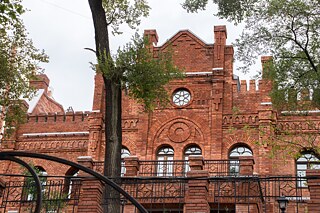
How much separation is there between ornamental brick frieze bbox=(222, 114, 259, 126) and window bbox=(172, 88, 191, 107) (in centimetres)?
196

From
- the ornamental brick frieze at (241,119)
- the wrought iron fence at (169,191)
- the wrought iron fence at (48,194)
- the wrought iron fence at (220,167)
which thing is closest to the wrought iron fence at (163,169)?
the wrought iron fence at (220,167)

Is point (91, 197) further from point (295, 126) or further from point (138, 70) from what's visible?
point (295, 126)

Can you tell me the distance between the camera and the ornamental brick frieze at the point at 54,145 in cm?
2609

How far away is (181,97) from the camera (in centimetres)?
2569

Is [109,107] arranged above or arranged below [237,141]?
below

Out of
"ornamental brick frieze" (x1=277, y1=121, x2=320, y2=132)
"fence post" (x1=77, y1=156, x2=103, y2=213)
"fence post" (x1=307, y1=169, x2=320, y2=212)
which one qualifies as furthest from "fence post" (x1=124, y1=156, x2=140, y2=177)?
"fence post" (x1=307, y1=169, x2=320, y2=212)

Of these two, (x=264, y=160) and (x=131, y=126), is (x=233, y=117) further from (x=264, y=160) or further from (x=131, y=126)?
(x=131, y=126)

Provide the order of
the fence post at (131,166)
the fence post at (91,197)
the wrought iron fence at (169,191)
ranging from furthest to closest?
1. the fence post at (131,166)
2. the fence post at (91,197)
3. the wrought iron fence at (169,191)

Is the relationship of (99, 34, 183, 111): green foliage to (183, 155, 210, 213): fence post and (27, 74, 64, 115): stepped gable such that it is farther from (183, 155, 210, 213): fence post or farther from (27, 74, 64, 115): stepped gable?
(27, 74, 64, 115): stepped gable

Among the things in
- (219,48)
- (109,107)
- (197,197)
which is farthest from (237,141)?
(197,197)

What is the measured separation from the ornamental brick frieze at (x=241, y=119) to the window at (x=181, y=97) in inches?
77.0

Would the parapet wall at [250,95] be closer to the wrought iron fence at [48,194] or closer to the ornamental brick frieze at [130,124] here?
the ornamental brick frieze at [130,124]

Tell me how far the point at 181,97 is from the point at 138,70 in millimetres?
11308

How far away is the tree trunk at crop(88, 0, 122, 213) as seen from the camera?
13906 mm
